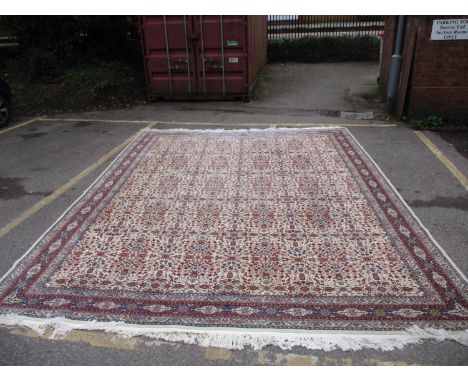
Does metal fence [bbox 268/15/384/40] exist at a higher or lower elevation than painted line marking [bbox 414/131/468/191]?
higher

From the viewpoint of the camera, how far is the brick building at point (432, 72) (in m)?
7.23

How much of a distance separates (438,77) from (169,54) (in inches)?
237

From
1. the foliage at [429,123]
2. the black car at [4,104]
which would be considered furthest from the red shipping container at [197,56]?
the foliage at [429,123]

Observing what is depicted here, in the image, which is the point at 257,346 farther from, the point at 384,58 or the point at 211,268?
the point at 384,58

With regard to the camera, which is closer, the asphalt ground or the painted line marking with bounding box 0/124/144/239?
the asphalt ground

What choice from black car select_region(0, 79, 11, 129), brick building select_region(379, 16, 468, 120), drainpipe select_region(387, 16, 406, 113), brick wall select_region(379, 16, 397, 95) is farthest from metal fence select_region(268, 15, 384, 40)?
black car select_region(0, 79, 11, 129)

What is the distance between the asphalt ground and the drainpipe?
2.32ft

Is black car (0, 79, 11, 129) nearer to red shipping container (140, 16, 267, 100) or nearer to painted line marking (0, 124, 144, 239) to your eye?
painted line marking (0, 124, 144, 239)

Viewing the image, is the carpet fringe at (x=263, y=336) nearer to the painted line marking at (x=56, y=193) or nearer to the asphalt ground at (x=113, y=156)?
the asphalt ground at (x=113, y=156)

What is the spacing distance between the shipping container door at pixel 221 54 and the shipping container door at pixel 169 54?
20 cm

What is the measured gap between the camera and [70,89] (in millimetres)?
10672

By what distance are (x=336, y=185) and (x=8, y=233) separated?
3956 millimetres

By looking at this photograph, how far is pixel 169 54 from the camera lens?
31.8ft

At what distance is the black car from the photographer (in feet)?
27.0
